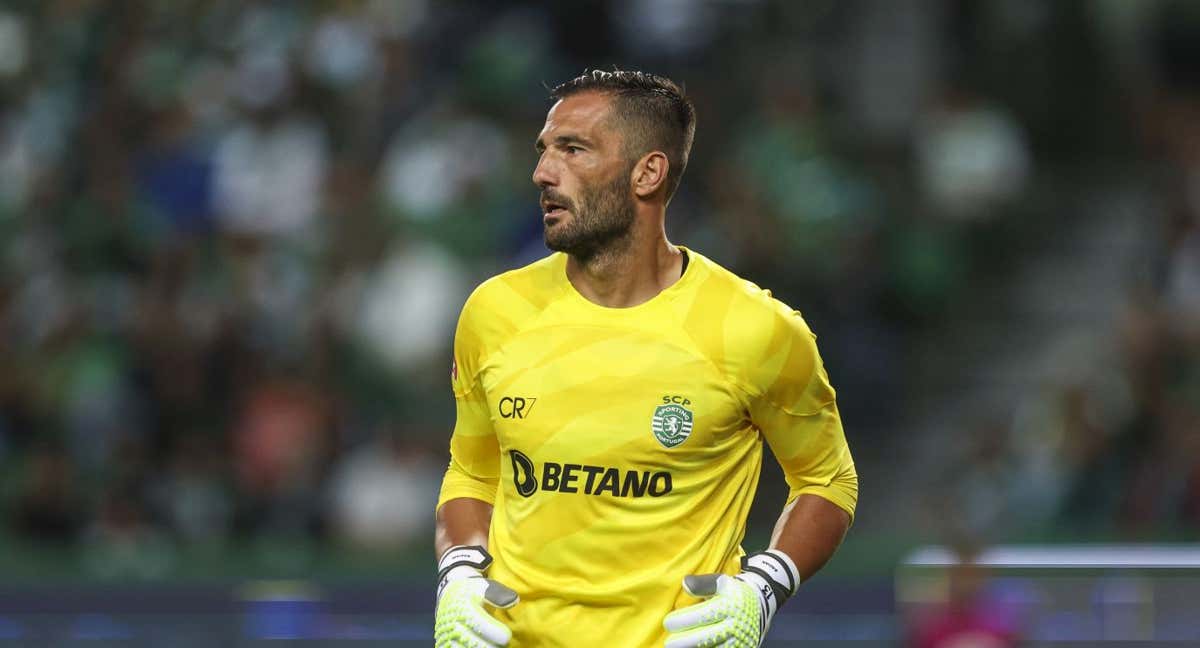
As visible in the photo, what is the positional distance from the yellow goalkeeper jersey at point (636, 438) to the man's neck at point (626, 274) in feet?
0.11

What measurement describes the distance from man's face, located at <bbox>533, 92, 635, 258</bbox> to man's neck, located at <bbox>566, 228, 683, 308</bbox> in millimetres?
54

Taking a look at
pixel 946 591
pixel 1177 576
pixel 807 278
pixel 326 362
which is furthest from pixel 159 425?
pixel 1177 576

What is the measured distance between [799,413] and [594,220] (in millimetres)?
653

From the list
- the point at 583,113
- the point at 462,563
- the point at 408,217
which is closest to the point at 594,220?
the point at 583,113

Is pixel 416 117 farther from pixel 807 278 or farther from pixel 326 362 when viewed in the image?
pixel 807 278

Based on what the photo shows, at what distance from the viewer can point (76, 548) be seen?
1080cm

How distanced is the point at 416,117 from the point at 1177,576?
279 inches

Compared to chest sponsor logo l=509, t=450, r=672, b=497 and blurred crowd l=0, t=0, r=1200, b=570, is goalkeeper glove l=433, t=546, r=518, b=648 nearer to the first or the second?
chest sponsor logo l=509, t=450, r=672, b=497

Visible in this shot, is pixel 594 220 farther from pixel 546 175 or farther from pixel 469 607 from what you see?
pixel 469 607

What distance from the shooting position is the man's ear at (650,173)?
4781mm

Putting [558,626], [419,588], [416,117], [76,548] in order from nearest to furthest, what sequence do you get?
→ [558,626] < [419,588] < [76,548] < [416,117]

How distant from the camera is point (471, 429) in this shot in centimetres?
500

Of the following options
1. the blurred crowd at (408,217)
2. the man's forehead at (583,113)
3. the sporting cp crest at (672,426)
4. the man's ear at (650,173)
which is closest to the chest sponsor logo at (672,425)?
the sporting cp crest at (672,426)

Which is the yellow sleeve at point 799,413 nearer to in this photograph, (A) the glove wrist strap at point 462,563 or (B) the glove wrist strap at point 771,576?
(B) the glove wrist strap at point 771,576
